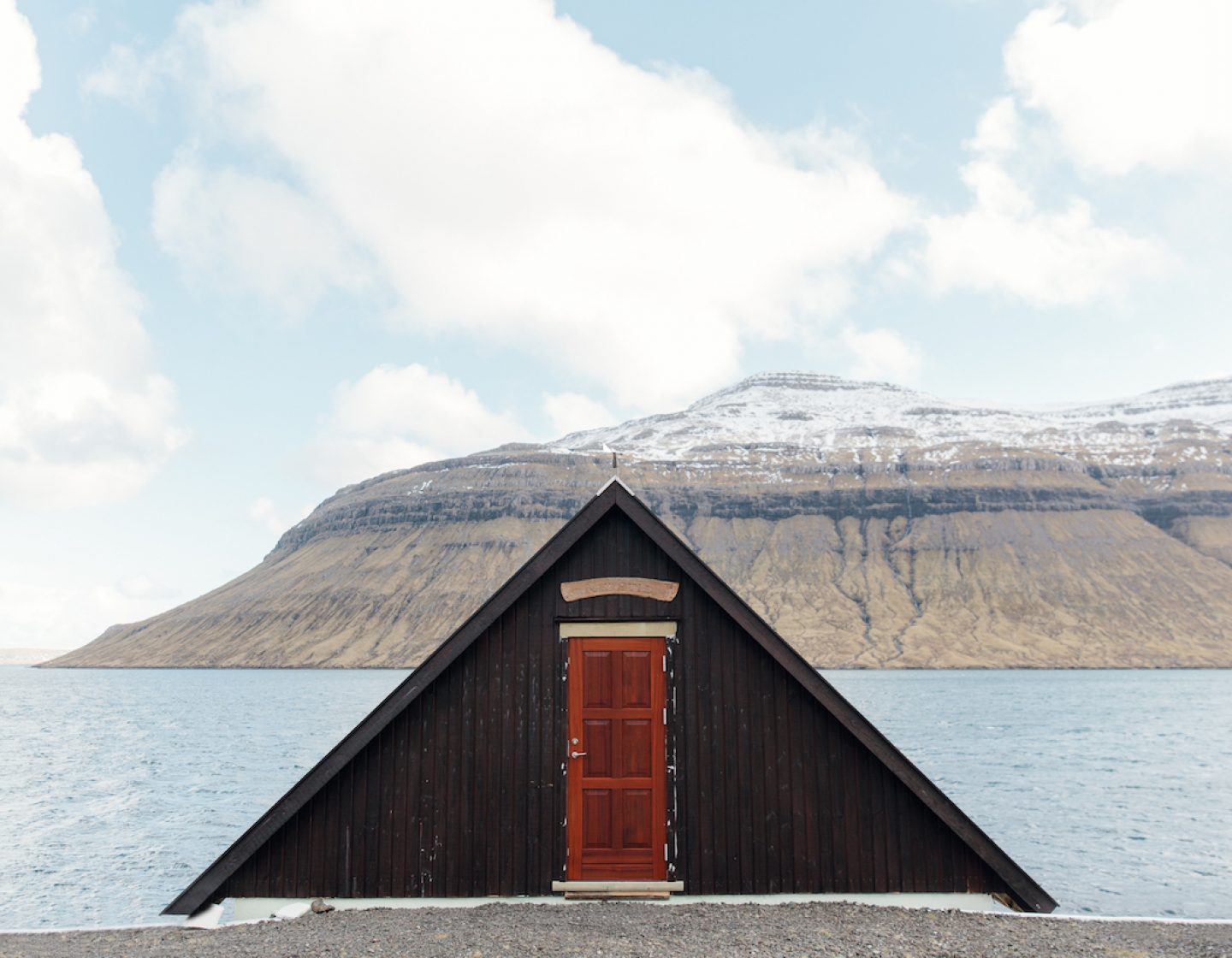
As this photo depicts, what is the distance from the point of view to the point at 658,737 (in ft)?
36.1

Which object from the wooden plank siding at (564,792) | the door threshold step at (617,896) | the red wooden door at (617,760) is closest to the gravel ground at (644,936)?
the door threshold step at (617,896)

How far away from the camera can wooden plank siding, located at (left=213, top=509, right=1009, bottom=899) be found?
420 inches

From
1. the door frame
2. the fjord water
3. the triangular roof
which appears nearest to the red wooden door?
the door frame

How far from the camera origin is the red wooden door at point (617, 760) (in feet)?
35.4

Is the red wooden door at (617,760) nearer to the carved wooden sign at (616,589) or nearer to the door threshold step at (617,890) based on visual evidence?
the door threshold step at (617,890)

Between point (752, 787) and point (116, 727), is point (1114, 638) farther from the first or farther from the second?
Answer: point (752, 787)

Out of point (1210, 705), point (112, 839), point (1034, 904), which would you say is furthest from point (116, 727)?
point (1210, 705)

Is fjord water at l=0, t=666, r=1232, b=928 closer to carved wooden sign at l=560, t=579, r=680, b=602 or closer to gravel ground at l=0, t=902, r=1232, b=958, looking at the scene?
gravel ground at l=0, t=902, r=1232, b=958

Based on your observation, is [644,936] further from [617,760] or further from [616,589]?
[616,589]

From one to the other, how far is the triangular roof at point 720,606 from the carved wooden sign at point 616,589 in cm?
36

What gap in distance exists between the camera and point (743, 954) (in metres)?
8.79

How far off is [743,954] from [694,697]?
2.99 meters

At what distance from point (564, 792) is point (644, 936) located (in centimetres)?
202

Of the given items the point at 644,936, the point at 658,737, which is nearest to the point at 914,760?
the point at 658,737
